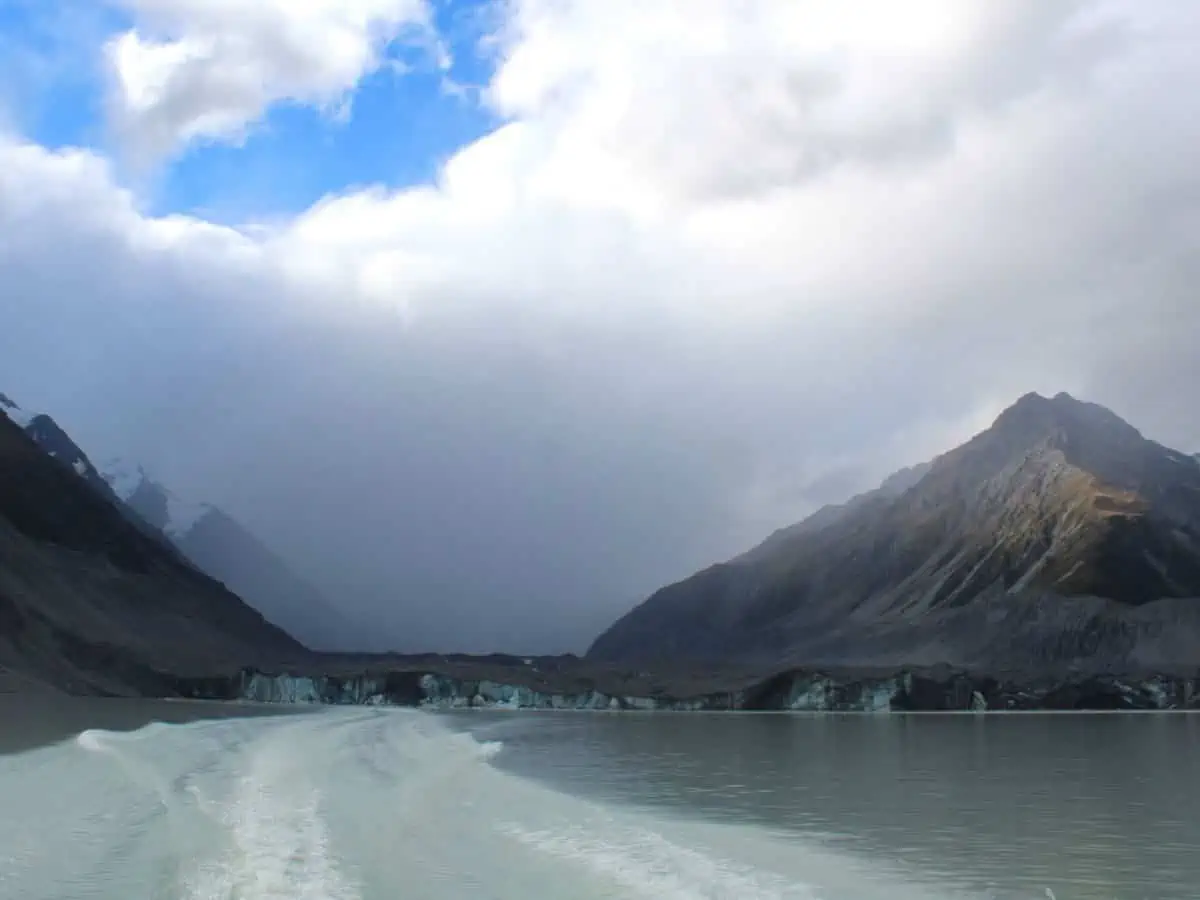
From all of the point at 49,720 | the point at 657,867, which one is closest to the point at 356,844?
the point at 657,867

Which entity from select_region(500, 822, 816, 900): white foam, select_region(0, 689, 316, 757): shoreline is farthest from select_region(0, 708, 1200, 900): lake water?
select_region(0, 689, 316, 757): shoreline

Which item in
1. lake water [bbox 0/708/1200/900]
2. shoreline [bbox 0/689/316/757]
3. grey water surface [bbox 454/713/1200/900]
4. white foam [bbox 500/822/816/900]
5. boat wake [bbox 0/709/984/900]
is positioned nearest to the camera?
boat wake [bbox 0/709/984/900]

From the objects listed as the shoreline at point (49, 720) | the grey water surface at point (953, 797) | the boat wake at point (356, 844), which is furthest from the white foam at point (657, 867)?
the shoreline at point (49, 720)

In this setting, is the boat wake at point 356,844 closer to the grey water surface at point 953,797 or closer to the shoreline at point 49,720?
the grey water surface at point 953,797

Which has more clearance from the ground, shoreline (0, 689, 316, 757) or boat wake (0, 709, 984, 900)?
boat wake (0, 709, 984, 900)

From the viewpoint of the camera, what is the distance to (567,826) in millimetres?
35438

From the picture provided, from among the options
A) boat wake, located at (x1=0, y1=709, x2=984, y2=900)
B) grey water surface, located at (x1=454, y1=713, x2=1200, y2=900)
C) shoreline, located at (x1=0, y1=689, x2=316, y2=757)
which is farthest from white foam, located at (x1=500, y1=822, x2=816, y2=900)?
shoreline, located at (x1=0, y1=689, x2=316, y2=757)

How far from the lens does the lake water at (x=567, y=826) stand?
25.9 metres

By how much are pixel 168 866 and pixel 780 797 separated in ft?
90.9

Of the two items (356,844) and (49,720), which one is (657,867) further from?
(49,720)

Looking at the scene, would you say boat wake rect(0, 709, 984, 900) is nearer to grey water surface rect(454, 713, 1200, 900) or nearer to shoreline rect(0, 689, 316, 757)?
grey water surface rect(454, 713, 1200, 900)

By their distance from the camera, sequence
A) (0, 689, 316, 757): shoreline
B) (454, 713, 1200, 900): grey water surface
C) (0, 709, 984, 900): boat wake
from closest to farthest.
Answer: (0, 709, 984, 900): boat wake → (454, 713, 1200, 900): grey water surface → (0, 689, 316, 757): shoreline

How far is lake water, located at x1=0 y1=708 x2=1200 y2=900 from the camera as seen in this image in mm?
25891

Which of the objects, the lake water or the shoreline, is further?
the shoreline
